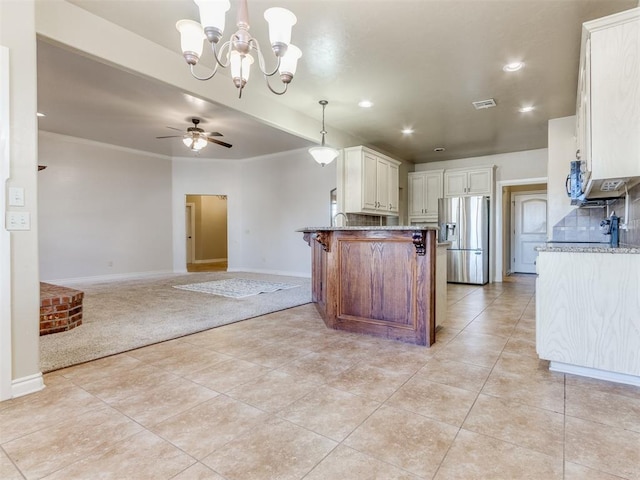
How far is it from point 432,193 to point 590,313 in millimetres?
5321

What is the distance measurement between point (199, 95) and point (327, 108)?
1801mm

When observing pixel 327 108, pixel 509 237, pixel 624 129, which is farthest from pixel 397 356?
pixel 509 237

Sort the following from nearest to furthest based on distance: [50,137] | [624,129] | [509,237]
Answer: [624,129] → [50,137] → [509,237]

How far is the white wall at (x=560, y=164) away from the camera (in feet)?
15.7

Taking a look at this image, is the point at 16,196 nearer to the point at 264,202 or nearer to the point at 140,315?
the point at 140,315

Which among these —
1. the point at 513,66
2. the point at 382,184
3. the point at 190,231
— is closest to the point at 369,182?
the point at 382,184

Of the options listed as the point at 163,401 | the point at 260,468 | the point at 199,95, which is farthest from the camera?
the point at 199,95

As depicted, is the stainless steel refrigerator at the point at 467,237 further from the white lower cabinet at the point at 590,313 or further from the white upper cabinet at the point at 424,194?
the white lower cabinet at the point at 590,313

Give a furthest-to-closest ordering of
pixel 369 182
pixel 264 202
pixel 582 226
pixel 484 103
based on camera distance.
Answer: pixel 264 202 → pixel 369 182 → pixel 582 226 → pixel 484 103

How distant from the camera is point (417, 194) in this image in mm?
7434

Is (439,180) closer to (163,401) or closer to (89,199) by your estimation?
(163,401)

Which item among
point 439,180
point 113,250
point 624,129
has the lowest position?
point 113,250

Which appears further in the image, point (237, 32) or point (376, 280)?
point (376, 280)

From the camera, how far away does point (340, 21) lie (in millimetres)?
2719
